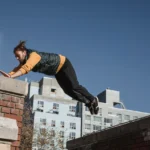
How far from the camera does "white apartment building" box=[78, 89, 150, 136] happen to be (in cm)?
6556

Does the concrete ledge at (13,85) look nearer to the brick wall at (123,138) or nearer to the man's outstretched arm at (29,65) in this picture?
the man's outstretched arm at (29,65)

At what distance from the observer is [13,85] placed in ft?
13.9

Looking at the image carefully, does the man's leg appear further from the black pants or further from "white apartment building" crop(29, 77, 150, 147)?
"white apartment building" crop(29, 77, 150, 147)

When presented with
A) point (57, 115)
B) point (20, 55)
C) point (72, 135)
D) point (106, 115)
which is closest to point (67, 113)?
point (57, 115)

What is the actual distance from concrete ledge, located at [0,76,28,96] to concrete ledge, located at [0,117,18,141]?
46 cm

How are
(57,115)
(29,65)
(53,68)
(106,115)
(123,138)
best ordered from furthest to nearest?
1. (106,115)
2. (57,115)
3. (123,138)
4. (53,68)
5. (29,65)

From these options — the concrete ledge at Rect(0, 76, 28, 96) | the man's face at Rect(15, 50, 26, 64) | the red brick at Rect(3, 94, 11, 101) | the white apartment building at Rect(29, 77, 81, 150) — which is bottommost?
the red brick at Rect(3, 94, 11, 101)

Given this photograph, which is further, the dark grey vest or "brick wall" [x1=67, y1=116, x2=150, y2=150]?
"brick wall" [x1=67, y1=116, x2=150, y2=150]

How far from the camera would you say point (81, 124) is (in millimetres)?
64312

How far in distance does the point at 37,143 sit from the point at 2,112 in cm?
2734

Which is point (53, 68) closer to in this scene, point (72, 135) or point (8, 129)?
point (8, 129)

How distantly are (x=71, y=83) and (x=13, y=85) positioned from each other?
51.6 inches

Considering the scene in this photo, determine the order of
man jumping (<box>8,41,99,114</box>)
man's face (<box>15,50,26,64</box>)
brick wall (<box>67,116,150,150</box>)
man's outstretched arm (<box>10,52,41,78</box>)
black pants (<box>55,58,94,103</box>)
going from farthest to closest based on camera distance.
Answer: brick wall (<box>67,116,150,150</box>) → black pants (<box>55,58,94,103</box>) → man's face (<box>15,50,26,64</box>) → man jumping (<box>8,41,99,114</box>) → man's outstretched arm (<box>10,52,41,78</box>)

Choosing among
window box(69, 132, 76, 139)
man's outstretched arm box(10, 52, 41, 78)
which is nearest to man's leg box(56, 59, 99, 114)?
man's outstretched arm box(10, 52, 41, 78)
